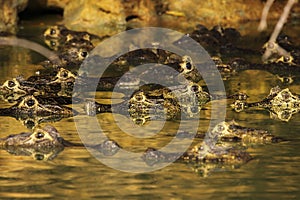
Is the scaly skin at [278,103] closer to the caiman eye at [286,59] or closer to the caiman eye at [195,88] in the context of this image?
the caiman eye at [195,88]

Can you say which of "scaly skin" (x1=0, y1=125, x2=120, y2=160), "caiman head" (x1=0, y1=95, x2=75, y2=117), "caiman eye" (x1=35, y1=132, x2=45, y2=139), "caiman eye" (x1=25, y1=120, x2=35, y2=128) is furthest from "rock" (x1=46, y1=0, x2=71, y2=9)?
"caiman eye" (x1=35, y1=132, x2=45, y2=139)

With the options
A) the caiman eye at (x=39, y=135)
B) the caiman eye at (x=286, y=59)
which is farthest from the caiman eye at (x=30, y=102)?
the caiman eye at (x=286, y=59)

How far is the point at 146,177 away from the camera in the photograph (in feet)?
34.2

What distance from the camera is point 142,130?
1256 cm

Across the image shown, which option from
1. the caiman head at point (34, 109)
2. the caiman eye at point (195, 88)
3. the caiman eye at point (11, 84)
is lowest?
the caiman head at point (34, 109)

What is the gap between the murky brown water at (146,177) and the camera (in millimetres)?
9828

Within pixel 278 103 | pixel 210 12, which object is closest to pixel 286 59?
pixel 278 103

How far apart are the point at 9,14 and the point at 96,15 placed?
2.17 metres

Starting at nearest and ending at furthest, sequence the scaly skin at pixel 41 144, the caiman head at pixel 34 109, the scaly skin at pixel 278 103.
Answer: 1. the scaly skin at pixel 41 144
2. the caiman head at pixel 34 109
3. the scaly skin at pixel 278 103

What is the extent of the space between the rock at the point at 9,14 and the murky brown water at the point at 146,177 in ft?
34.0

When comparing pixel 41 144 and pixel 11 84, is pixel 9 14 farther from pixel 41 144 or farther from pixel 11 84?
pixel 41 144

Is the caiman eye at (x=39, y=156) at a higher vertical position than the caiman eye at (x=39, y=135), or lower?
lower

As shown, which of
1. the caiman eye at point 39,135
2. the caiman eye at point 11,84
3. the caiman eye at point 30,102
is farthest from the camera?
the caiman eye at point 11,84

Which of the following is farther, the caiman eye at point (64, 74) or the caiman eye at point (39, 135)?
the caiman eye at point (64, 74)
